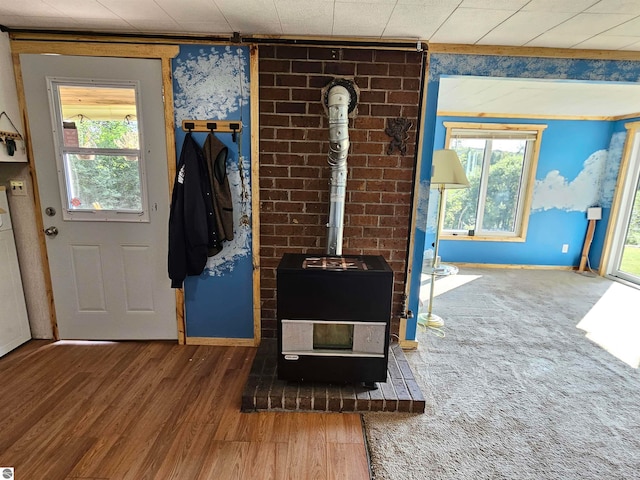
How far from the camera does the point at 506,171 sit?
186 inches

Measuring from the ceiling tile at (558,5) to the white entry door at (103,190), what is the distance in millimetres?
2250

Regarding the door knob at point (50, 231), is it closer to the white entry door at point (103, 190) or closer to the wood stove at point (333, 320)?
the white entry door at point (103, 190)

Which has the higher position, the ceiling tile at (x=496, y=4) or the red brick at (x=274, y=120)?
the ceiling tile at (x=496, y=4)

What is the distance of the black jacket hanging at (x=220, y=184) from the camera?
225 cm

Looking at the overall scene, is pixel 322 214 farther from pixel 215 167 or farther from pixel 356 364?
pixel 356 364

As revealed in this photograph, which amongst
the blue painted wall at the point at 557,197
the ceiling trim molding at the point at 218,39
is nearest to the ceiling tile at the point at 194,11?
the ceiling trim molding at the point at 218,39

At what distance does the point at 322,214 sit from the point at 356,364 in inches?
41.4

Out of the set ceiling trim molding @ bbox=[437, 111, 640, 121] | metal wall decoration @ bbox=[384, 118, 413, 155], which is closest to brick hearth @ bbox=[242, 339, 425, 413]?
metal wall decoration @ bbox=[384, 118, 413, 155]

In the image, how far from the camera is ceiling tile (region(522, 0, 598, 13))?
5.39 feet

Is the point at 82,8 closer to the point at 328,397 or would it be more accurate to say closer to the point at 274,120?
the point at 274,120

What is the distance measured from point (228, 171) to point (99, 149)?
908 millimetres

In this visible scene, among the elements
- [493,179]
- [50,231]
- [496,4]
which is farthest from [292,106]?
[493,179]

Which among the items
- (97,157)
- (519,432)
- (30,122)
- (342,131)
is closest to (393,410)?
(519,432)

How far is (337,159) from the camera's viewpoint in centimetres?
213
